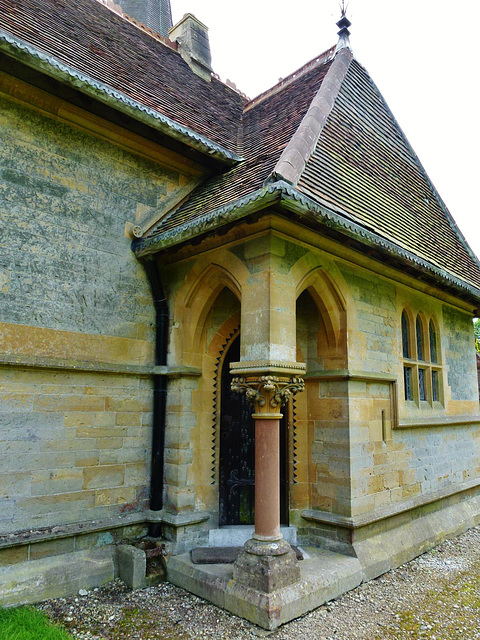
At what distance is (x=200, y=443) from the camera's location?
6.18 meters

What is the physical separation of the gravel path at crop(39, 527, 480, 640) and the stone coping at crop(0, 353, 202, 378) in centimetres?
238

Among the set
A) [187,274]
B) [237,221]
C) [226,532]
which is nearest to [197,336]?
[187,274]

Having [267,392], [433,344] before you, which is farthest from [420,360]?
[267,392]

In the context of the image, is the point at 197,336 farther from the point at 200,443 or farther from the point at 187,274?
the point at 200,443

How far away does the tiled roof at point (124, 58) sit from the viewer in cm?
624

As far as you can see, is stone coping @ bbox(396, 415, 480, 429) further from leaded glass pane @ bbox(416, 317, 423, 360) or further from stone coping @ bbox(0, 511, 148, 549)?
stone coping @ bbox(0, 511, 148, 549)

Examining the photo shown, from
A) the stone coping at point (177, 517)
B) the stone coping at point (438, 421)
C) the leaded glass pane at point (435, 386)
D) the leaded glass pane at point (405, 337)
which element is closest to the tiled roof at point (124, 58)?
the leaded glass pane at point (405, 337)

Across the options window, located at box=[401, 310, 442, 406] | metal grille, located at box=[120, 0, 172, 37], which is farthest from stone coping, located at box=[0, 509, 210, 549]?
metal grille, located at box=[120, 0, 172, 37]

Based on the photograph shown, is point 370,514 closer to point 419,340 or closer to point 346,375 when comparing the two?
point 346,375

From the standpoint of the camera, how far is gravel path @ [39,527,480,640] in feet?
14.0

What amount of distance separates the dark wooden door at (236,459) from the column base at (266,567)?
1641 mm

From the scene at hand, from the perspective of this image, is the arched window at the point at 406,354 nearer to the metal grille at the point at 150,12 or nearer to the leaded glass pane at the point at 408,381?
the leaded glass pane at the point at 408,381

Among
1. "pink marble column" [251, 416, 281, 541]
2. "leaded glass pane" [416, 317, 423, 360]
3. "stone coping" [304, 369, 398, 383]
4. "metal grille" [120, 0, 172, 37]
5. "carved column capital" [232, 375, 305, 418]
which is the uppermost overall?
"metal grille" [120, 0, 172, 37]

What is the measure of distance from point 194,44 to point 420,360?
27.0 ft
